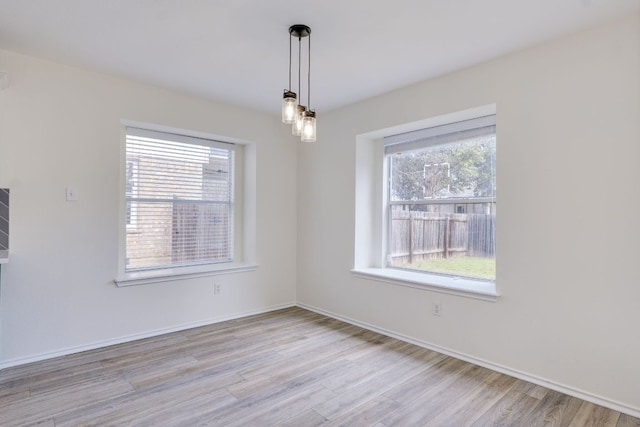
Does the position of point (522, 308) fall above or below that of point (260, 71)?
below

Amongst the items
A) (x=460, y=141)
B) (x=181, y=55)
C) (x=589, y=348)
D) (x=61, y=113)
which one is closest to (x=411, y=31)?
(x=460, y=141)

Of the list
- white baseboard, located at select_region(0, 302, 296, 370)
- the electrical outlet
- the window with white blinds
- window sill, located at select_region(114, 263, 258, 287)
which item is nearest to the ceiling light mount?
the window with white blinds

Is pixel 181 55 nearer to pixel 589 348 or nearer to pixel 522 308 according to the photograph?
pixel 522 308

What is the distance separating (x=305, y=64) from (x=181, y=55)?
3.13 feet

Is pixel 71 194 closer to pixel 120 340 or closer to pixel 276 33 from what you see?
pixel 120 340

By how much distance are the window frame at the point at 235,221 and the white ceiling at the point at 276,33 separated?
802mm

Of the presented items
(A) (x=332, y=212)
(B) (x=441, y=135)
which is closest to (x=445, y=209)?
(B) (x=441, y=135)

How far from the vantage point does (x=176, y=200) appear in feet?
12.4

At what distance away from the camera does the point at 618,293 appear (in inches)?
84.4

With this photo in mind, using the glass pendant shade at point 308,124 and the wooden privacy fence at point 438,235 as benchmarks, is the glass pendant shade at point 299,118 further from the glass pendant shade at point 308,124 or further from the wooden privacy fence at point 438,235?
the wooden privacy fence at point 438,235

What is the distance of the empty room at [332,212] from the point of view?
2.13m

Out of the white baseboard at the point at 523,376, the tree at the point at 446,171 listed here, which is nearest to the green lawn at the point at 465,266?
the tree at the point at 446,171

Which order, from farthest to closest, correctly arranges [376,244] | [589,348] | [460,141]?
[376,244], [460,141], [589,348]

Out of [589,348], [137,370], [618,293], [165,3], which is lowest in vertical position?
[137,370]
